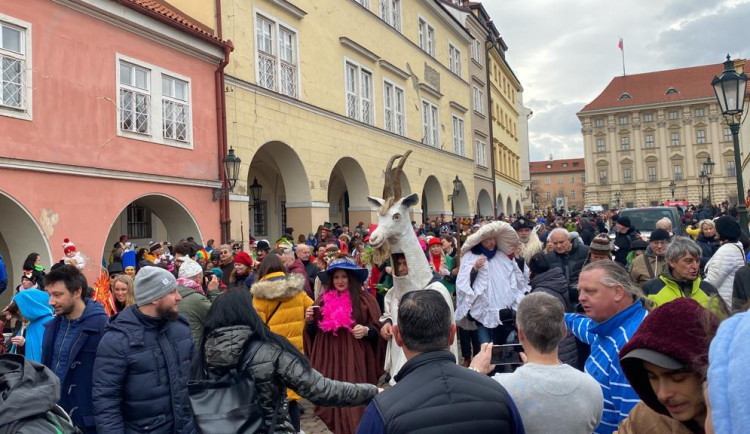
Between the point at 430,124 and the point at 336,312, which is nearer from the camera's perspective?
the point at 336,312

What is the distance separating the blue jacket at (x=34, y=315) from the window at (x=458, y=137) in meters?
27.8

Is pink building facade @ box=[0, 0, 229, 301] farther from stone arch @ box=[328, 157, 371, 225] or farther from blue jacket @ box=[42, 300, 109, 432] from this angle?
stone arch @ box=[328, 157, 371, 225]

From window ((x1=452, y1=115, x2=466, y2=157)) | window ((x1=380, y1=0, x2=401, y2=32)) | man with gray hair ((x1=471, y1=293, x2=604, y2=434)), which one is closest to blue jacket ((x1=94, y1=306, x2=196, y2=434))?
man with gray hair ((x1=471, y1=293, x2=604, y2=434))

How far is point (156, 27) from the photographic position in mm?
12789

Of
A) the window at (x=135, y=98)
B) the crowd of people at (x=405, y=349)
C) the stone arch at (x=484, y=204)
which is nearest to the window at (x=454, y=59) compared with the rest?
the stone arch at (x=484, y=204)

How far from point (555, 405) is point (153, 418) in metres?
2.41

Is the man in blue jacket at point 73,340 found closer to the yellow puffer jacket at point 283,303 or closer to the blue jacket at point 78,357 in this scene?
the blue jacket at point 78,357

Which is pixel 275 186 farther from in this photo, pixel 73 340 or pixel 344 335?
pixel 73 340

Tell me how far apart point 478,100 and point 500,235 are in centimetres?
3125

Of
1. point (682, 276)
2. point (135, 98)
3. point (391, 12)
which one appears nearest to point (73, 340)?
point (682, 276)

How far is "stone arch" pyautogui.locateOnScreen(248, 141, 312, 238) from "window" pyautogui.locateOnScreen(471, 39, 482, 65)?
19371 mm

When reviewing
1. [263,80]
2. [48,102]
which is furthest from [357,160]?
[48,102]

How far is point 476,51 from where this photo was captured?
36438 mm

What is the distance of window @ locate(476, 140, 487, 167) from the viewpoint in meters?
35.7
